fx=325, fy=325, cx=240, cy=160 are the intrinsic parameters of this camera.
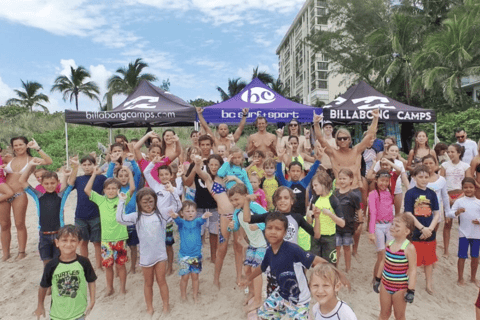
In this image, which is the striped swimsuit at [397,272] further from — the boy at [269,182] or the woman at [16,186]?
the woman at [16,186]

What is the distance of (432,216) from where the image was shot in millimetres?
3982

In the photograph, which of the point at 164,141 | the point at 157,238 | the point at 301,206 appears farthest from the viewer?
the point at 164,141

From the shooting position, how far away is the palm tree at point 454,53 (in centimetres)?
1644

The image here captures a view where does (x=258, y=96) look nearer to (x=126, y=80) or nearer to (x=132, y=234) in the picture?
(x=132, y=234)

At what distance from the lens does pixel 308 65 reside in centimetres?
4609

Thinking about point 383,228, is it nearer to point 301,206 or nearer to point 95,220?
point 301,206

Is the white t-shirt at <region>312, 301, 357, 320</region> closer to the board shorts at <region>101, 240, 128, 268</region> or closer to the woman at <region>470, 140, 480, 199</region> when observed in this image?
the board shorts at <region>101, 240, 128, 268</region>

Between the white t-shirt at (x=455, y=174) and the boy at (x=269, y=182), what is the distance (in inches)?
118

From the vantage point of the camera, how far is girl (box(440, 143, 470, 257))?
5.16 m

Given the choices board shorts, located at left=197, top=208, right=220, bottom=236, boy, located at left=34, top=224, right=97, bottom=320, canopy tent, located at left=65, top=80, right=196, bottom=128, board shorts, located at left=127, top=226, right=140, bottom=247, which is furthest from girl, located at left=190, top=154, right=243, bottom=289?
canopy tent, located at left=65, top=80, right=196, bottom=128

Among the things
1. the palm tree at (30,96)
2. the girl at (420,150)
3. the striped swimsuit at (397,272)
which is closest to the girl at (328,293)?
the striped swimsuit at (397,272)

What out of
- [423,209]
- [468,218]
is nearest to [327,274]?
[423,209]

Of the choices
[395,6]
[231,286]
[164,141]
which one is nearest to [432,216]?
[231,286]

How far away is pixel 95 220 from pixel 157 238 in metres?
1.33
